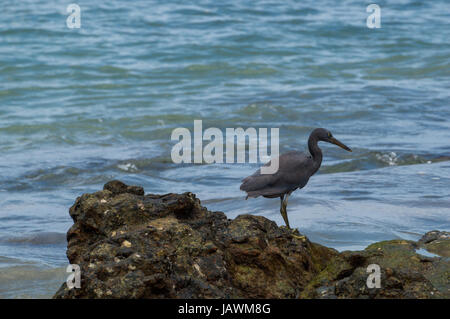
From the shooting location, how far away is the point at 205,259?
3861 mm

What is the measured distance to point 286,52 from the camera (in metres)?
18.8

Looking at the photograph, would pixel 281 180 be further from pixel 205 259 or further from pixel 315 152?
pixel 205 259

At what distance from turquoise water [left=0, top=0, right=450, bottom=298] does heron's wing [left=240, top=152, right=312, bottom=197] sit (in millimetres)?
767

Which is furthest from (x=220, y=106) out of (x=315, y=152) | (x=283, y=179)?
(x=283, y=179)

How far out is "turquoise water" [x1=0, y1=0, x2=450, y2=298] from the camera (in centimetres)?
725

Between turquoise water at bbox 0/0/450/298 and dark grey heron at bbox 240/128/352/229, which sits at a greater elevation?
dark grey heron at bbox 240/128/352/229

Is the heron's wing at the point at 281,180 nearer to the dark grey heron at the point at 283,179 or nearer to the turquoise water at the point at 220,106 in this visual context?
the dark grey heron at the point at 283,179

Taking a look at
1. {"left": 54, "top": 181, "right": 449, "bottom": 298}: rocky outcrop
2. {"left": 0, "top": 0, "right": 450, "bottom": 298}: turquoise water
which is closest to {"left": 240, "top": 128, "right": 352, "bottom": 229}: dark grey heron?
{"left": 0, "top": 0, "right": 450, "bottom": 298}: turquoise water

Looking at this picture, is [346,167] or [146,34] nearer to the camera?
[346,167]

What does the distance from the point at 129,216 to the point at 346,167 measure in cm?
600

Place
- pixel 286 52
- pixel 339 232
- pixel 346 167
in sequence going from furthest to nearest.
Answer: pixel 286 52 < pixel 346 167 < pixel 339 232

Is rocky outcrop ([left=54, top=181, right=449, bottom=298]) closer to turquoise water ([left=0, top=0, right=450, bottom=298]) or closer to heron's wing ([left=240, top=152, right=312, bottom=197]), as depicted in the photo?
heron's wing ([left=240, top=152, right=312, bottom=197])
